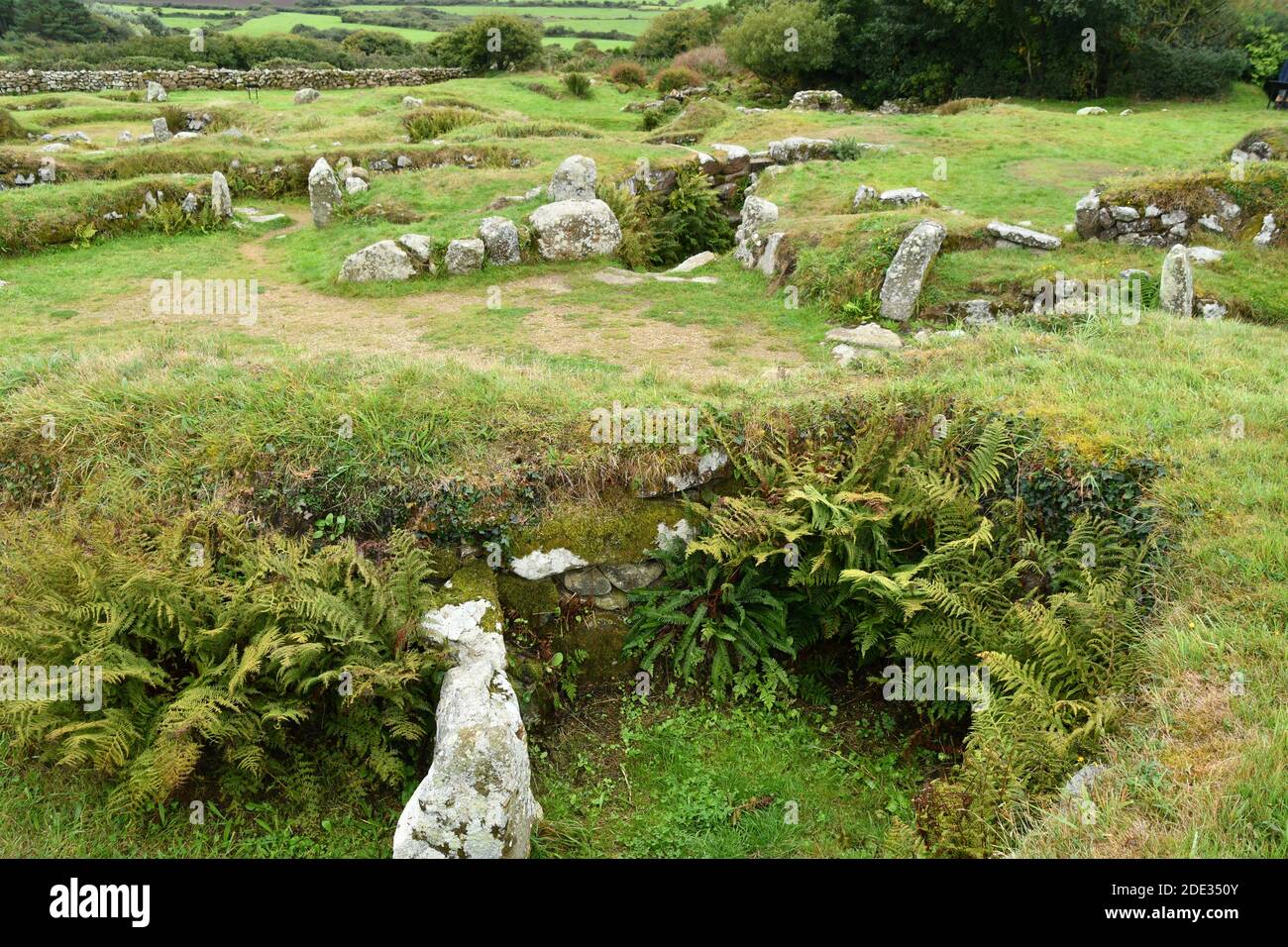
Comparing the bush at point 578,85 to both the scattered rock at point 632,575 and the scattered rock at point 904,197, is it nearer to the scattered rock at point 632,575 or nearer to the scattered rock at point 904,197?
the scattered rock at point 904,197

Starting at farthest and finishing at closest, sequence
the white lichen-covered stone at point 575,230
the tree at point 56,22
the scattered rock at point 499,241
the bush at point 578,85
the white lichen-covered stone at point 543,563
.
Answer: the tree at point 56,22 < the bush at point 578,85 < the white lichen-covered stone at point 575,230 < the scattered rock at point 499,241 < the white lichen-covered stone at point 543,563

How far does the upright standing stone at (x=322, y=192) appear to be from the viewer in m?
17.1

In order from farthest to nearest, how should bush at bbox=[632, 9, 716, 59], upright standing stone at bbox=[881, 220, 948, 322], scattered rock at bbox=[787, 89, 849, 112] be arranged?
bush at bbox=[632, 9, 716, 59] < scattered rock at bbox=[787, 89, 849, 112] < upright standing stone at bbox=[881, 220, 948, 322]

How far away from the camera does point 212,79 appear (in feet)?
115

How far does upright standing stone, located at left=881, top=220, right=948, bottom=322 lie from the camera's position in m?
12.5

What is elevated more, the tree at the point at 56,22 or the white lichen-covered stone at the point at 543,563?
the tree at the point at 56,22

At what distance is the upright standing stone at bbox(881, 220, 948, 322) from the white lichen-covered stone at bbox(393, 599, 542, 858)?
9409 millimetres

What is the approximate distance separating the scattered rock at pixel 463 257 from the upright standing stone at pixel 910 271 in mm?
7613

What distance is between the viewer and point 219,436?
23.5ft

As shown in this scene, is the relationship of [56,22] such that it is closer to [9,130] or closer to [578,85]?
[9,130]

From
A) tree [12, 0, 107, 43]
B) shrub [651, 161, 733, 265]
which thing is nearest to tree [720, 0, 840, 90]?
shrub [651, 161, 733, 265]

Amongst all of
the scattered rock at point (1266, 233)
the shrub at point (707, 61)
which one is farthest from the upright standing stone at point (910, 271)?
the shrub at point (707, 61)

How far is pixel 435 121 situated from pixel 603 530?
2162 centimetres

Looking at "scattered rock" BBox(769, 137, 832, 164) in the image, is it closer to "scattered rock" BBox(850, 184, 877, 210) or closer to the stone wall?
"scattered rock" BBox(850, 184, 877, 210)
